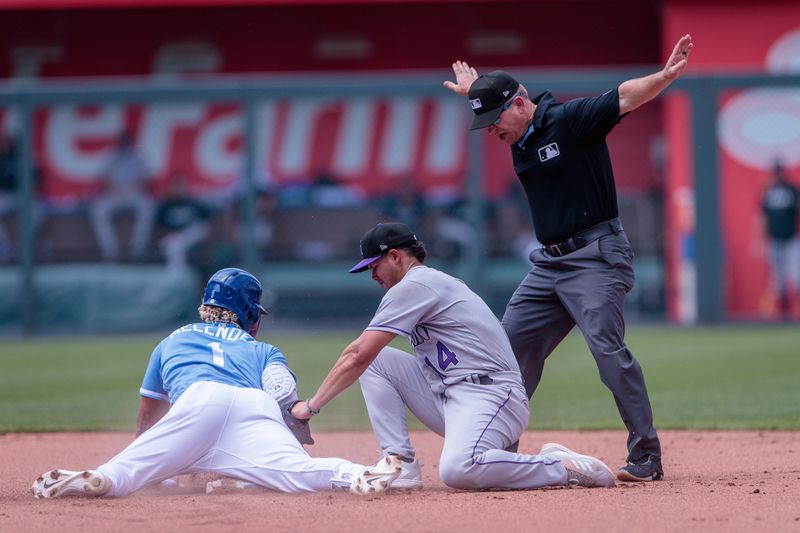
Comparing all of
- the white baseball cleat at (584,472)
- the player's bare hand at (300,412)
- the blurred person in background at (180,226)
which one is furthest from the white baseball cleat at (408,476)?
the blurred person in background at (180,226)

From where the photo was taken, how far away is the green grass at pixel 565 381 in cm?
796

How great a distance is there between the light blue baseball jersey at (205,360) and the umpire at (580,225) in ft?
3.97

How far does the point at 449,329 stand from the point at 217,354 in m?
0.98

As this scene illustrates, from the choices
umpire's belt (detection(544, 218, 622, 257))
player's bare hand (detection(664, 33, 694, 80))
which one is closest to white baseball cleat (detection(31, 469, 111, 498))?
umpire's belt (detection(544, 218, 622, 257))

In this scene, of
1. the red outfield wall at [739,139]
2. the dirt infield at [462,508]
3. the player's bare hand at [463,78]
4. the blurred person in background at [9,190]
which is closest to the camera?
the dirt infield at [462,508]

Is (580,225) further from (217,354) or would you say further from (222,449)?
(222,449)

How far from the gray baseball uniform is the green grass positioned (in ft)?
8.38

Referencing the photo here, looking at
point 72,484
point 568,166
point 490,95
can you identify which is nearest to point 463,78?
point 490,95

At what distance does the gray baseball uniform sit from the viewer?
16.1 ft

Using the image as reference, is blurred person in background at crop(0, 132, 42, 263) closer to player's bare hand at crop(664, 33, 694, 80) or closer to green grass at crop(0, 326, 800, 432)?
green grass at crop(0, 326, 800, 432)

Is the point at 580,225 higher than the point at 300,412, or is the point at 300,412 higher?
the point at 580,225

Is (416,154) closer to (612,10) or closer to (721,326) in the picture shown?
(612,10)

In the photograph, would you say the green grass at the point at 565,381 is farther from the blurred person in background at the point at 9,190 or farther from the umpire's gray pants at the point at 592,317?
the umpire's gray pants at the point at 592,317

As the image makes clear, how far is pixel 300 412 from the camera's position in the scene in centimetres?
497
